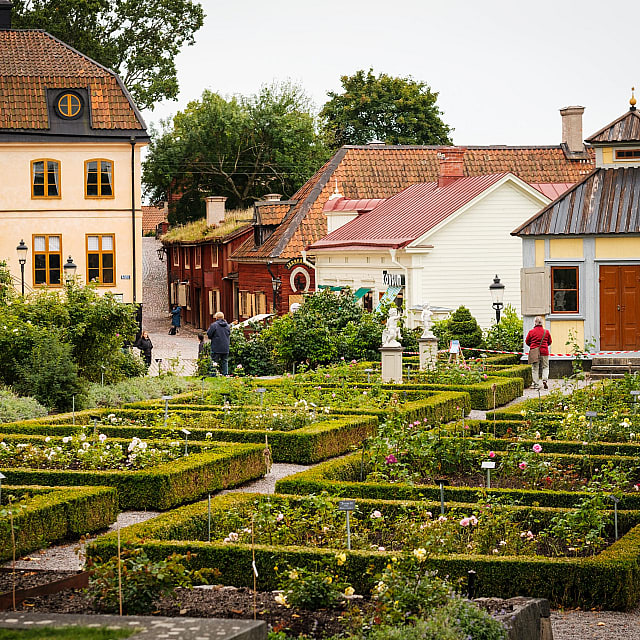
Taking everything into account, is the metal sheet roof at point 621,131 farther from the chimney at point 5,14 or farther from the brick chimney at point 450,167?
the chimney at point 5,14

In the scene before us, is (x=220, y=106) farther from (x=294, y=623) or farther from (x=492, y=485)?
(x=294, y=623)

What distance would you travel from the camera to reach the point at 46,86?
3678cm

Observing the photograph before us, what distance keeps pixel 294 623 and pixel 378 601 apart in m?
0.54

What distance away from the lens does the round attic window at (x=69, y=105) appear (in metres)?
36.7

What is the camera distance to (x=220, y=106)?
188 feet

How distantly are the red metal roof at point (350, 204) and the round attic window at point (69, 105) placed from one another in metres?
8.55

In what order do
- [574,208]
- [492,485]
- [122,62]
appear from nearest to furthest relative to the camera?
[492,485] → [574,208] → [122,62]

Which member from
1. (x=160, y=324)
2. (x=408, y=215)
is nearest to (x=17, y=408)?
(x=408, y=215)

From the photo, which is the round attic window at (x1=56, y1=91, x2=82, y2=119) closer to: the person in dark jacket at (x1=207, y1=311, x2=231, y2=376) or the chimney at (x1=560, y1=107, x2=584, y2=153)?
the person in dark jacket at (x1=207, y1=311, x2=231, y2=376)

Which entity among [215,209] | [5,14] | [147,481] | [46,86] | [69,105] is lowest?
[147,481]

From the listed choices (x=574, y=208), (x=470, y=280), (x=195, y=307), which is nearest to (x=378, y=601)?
(x=574, y=208)

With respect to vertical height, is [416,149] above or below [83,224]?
above

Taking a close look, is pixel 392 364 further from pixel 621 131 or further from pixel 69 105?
pixel 69 105

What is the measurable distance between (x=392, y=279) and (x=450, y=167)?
595cm
